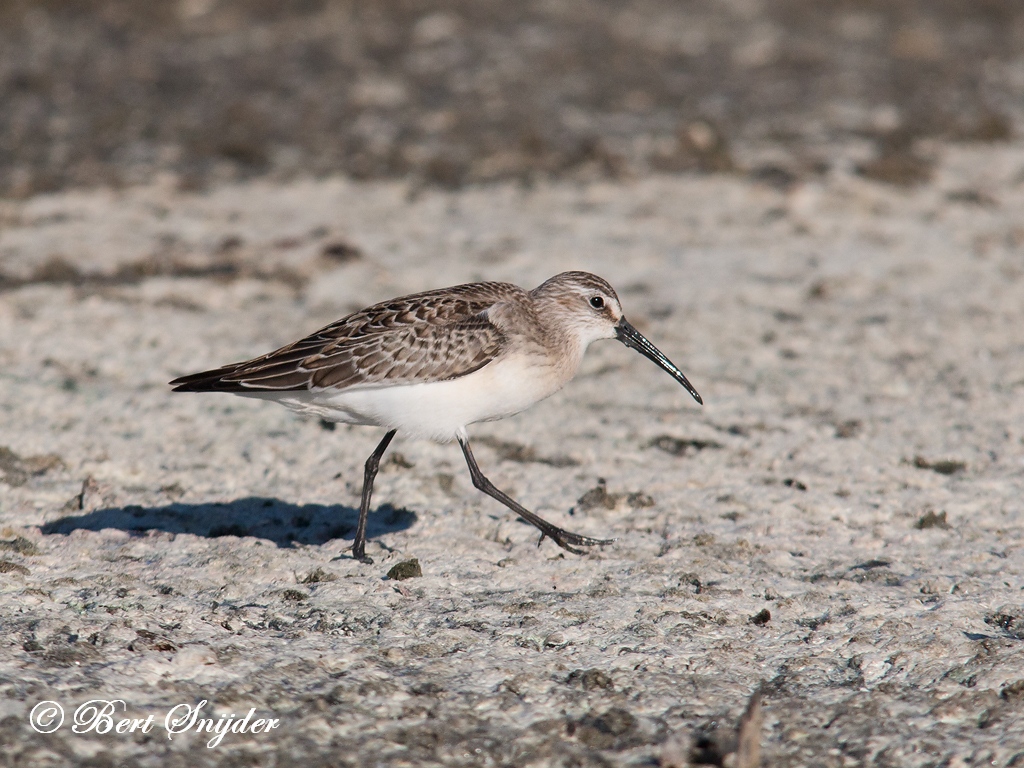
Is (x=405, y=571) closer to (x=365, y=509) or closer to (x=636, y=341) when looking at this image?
(x=365, y=509)

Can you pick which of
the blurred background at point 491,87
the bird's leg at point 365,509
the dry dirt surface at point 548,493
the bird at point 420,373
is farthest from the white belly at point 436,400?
the blurred background at point 491,87

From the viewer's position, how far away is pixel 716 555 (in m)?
6.05

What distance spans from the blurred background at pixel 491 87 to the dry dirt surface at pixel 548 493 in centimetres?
75

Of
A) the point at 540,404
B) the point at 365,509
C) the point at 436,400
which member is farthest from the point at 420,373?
the point at 540,404

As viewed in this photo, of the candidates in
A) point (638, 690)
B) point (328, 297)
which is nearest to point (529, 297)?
point (638, 690)

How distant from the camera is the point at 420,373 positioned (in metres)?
5.99

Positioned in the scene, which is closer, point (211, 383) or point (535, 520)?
point (211, 383)

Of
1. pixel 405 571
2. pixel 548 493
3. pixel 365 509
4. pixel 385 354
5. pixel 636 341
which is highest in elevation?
pixel 385 354

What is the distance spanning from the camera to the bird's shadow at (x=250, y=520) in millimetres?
6266

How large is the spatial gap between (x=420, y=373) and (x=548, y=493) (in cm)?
126

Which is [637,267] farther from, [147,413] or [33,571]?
[33,571]

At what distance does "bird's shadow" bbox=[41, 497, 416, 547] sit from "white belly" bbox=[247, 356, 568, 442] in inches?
27.1

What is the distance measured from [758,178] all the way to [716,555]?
666cm

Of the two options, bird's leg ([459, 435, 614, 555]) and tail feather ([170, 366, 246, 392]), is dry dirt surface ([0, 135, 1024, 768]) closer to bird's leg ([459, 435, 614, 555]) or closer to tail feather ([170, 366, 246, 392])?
bird's leg ([459, 435, 614, 555])
